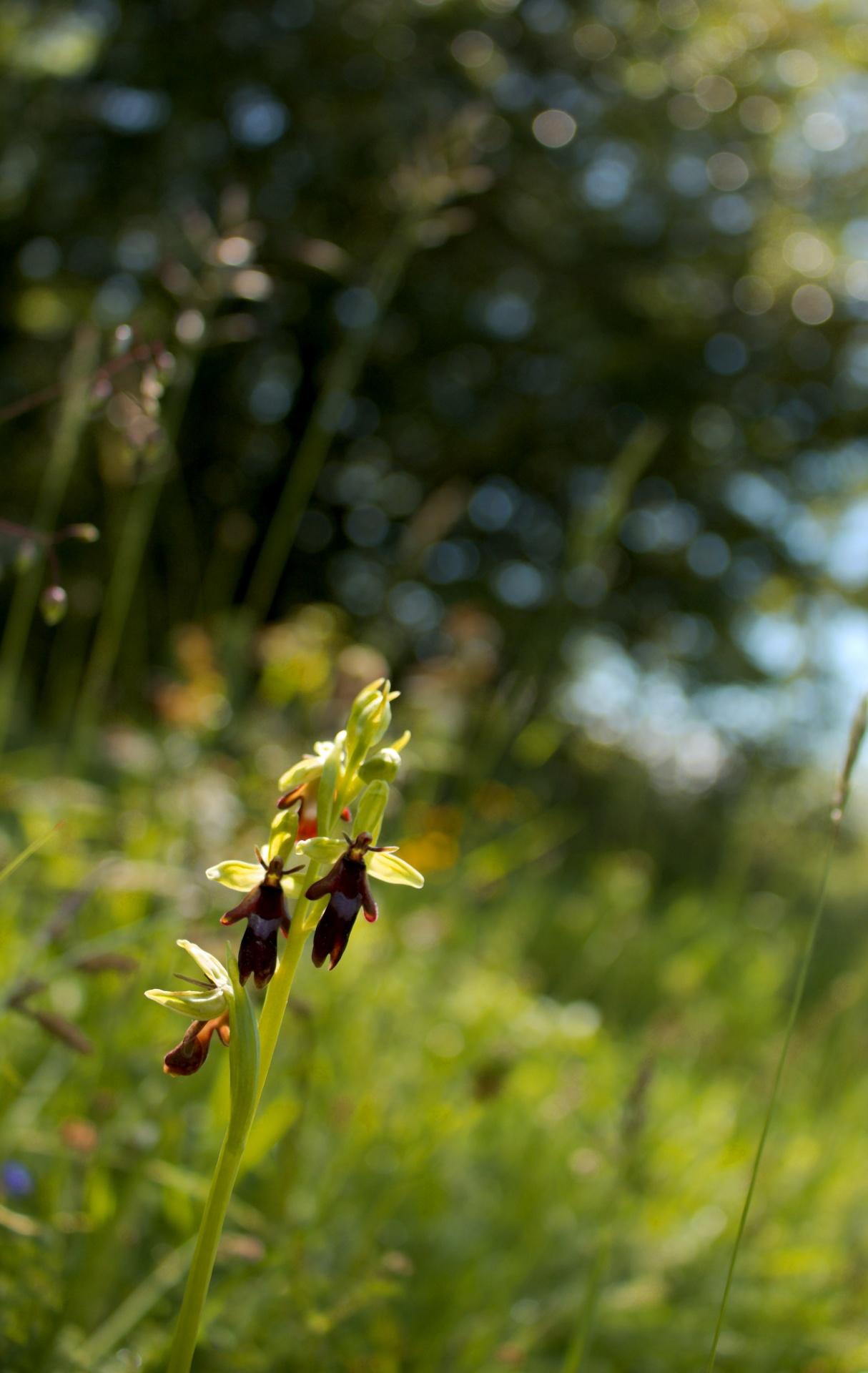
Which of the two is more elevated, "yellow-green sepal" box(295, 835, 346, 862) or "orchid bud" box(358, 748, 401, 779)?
"orchid bud" box(358, 748, 401, 779)

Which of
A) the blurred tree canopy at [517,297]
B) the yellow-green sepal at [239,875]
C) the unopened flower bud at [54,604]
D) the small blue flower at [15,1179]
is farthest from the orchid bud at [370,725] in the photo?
the blurred tree canopy at [517,297]

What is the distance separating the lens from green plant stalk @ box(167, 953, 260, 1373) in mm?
612

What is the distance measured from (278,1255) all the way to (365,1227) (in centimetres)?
26

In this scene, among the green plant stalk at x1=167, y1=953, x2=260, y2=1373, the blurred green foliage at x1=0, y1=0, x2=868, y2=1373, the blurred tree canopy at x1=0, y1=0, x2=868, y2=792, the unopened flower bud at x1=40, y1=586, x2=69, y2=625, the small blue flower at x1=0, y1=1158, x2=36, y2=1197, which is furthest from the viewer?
the blurred tree canopy at x1=0, y1=0, x2=868, y2=792

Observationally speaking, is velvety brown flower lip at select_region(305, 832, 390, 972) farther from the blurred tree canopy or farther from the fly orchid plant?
the blurred tree canopy

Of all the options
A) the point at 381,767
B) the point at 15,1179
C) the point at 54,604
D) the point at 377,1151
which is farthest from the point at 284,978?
the point at 377,1151

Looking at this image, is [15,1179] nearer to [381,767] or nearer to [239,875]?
[239,875]

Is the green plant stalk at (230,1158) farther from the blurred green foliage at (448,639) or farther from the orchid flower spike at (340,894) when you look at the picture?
the blurred green foliage at (448,639)

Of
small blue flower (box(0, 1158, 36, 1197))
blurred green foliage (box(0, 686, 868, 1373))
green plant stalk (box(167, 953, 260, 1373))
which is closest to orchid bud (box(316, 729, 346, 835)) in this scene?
green plant stalk (box(167, 953, 260, 1373))

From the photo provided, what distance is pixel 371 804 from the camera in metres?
0.66

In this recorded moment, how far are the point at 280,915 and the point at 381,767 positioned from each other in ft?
0.39

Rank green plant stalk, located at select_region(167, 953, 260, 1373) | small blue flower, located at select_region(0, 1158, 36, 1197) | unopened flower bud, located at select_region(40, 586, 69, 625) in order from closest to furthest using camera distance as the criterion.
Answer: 1. green plant stalk, located at select_region(167, 953, 260, 1373)
2. unopened flower bud, located at select_region(40, 586, 69, 625)
3. small blue flower, located at select_region(0, 1158, 36, 1197)

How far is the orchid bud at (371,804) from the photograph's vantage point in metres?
0.66

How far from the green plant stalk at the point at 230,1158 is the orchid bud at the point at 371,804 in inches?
4.8
